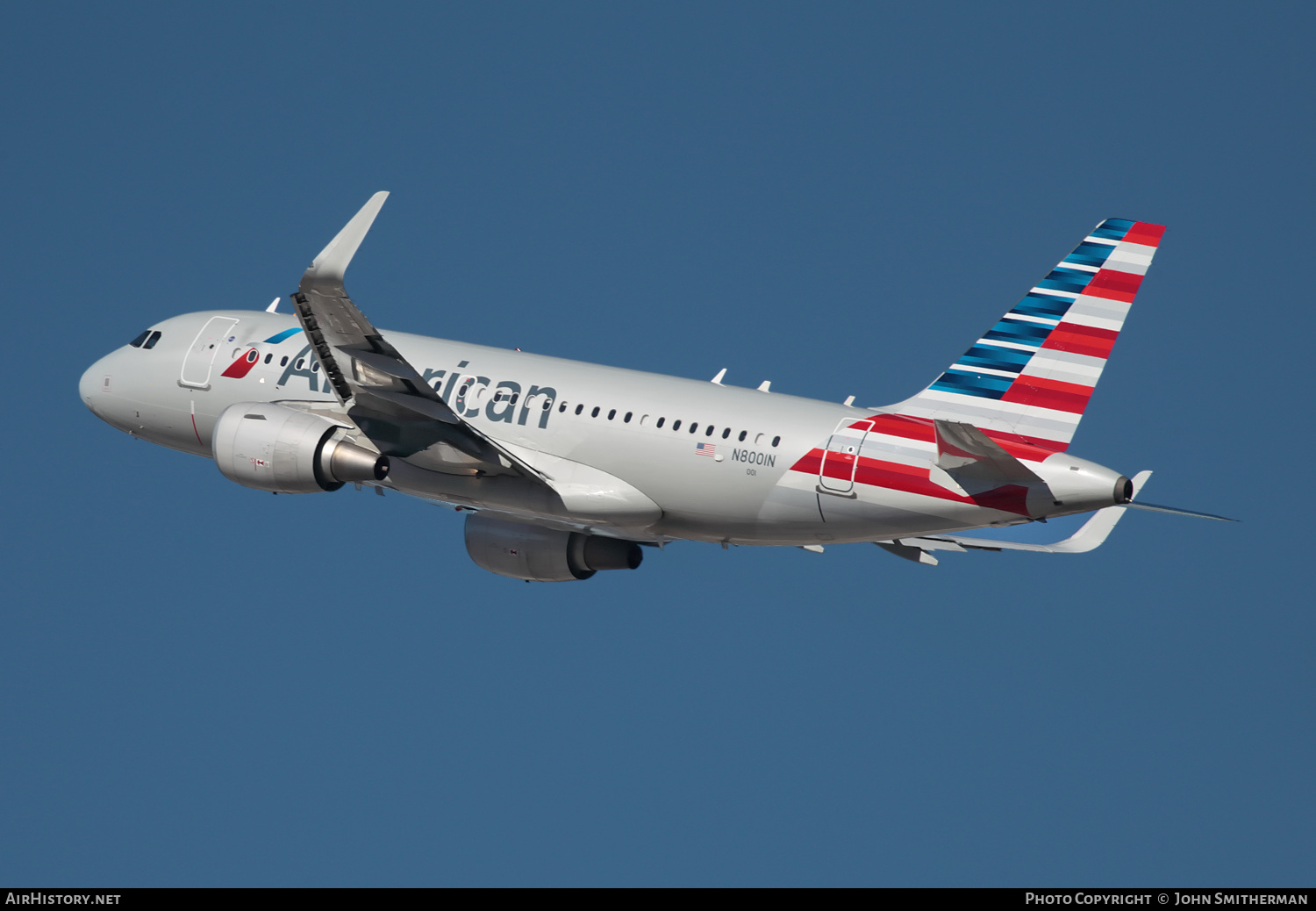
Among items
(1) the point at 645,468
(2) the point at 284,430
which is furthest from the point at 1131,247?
(2) the point at 284,430

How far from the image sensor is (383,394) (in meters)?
33.2

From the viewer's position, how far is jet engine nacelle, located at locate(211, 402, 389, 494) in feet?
112

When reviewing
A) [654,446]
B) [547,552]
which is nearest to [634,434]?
[654,446]

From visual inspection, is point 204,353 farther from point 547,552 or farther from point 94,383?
point 547,552

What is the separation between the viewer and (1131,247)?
100 feet

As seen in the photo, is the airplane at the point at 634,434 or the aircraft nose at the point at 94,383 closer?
the airplane at the point at 634,434

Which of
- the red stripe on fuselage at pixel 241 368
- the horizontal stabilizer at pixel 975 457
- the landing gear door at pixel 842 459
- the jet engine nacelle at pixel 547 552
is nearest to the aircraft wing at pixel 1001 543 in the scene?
the landing gear door at pixel 842 459

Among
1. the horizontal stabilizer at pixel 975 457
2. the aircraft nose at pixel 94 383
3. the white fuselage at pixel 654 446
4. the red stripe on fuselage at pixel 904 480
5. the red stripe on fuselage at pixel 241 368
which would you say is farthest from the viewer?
the aircraft nose at pixel 94 383

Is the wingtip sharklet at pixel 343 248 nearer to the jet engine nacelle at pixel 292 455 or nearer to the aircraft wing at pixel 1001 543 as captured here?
the jet engine nacelle at pixel 292 455

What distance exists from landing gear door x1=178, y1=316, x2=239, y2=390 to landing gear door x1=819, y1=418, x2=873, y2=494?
14600 millimetres

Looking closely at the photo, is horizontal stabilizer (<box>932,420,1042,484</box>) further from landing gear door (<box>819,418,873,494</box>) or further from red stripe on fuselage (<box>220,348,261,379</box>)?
red stripe on fuselage (<box>220,348,261,379</box>)

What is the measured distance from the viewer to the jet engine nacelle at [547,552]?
121 ft

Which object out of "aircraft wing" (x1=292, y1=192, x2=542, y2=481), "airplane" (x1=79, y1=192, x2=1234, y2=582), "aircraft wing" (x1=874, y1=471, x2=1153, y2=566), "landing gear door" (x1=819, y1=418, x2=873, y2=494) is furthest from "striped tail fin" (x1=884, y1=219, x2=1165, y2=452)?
"aircraft wing" (x1=292, y1=192, x2=542, y2=481)

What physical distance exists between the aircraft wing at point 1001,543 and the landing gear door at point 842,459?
3105mm
